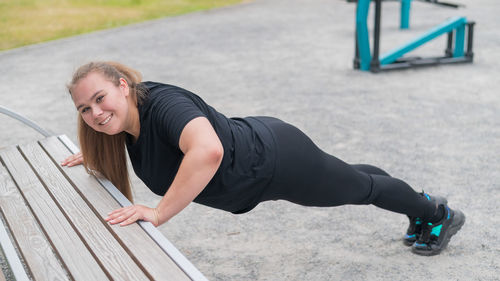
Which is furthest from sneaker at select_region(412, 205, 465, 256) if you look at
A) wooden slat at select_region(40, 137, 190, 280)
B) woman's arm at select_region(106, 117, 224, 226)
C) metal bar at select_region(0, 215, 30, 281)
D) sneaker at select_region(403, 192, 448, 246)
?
metal bar at select_region(0, 215, 30, 281)


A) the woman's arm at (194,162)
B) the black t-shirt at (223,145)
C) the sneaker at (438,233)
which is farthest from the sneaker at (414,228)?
the woman's arm at (194,162)

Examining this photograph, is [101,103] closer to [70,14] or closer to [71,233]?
[71,233]

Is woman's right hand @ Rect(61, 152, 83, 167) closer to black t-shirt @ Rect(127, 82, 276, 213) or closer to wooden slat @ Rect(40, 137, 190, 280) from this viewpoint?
wooden slat @ Rect(40, 137, 190, 280)

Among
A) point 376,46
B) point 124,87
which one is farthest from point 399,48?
point 124,87

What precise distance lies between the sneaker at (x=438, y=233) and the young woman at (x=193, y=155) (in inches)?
12.4

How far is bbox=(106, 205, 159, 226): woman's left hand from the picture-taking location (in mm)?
2355

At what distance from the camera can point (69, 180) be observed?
2.91m

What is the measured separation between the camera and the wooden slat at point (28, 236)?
2.15 metres

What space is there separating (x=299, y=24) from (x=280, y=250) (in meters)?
7.30

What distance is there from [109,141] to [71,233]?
470 millimetres

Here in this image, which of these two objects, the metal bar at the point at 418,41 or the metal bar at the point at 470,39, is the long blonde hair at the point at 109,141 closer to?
the metal bar at the point at 418,41

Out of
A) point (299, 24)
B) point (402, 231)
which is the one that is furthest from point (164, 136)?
point (299, 24)

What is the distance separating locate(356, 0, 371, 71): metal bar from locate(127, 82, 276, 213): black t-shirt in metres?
4.66

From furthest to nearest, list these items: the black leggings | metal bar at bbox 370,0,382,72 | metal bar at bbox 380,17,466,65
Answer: metal bar at bbox 380,17,466,65, metal bar at bbox 370,0,382,72, the black leggings
